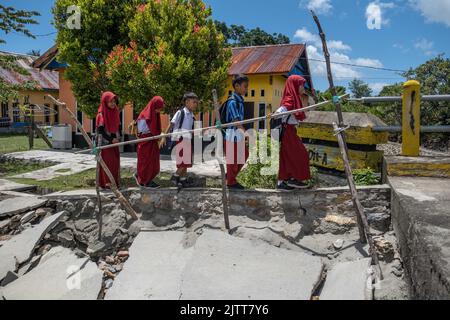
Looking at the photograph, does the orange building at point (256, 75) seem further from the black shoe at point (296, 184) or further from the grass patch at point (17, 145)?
the black shoe at point (296, 184)

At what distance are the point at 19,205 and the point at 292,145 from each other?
168 inches

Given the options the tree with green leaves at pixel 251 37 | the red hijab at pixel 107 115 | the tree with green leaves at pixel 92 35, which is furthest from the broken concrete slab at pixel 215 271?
the tree with green leaves at pixel 251 37

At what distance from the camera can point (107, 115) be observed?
20.2ft

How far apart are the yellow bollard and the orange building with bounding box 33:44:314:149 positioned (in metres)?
10.3

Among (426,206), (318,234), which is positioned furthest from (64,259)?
(426,206)

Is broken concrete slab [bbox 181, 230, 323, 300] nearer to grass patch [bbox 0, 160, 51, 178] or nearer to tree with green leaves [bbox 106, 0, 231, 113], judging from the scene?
tree with green leaves [bbox 106, 0, 231, 113]

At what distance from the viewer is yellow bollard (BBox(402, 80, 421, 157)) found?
199 inches

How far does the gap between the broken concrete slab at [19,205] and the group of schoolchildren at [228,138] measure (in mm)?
1033

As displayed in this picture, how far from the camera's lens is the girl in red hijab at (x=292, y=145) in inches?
197

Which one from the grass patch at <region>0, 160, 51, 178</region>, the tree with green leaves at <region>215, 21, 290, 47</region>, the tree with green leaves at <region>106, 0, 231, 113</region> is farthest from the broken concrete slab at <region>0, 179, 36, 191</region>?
the tree with green leaves at <region>215, 21, 290, 47</region>

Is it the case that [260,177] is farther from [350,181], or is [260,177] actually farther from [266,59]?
[266,59]

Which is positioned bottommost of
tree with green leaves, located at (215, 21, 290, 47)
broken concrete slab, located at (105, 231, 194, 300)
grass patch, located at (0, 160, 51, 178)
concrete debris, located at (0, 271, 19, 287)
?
concrete debris, located at (0, 271, 19, 287)
